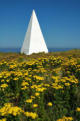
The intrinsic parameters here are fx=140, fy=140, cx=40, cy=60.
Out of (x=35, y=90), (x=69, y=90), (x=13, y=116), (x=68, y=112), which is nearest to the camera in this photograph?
(x=13, y=116)

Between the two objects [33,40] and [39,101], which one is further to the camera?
[33,40]

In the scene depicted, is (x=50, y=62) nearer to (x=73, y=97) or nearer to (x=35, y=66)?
(x=35, y=66)

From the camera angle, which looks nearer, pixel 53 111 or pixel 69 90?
pixel 53 111

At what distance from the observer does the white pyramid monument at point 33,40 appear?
1953cm

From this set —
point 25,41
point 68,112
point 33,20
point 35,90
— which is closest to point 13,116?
point 35,90

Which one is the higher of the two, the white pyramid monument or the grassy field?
the white pyramid monument

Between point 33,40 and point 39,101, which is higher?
point 33,40

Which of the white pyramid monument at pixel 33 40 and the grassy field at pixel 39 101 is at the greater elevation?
the white pyramid monument at pixel 33 40

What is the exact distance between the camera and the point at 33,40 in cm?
1980

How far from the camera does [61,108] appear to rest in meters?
3.76

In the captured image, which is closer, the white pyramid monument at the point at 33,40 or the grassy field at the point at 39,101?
the grassy field at the point at 39,101

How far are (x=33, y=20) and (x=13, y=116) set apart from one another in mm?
19739

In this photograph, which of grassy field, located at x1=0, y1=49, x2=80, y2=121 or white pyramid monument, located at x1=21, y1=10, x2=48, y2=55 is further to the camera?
white pyramid monument, located at x1=21, y1=10, x2=48, y2=55

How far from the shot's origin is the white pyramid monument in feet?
64.1
